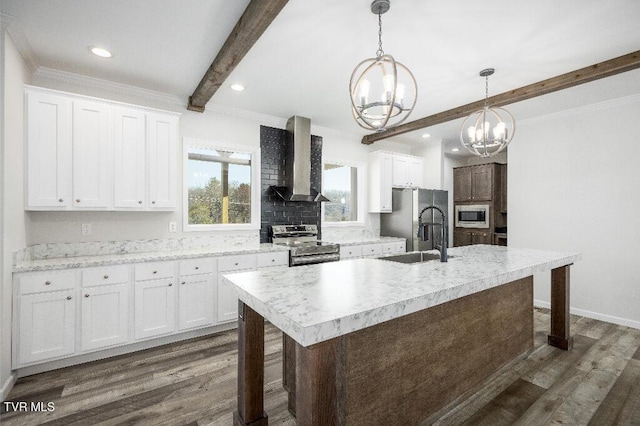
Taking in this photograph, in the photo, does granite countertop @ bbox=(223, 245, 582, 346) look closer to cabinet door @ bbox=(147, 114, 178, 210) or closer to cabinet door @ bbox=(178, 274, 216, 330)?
cabinet door @ bbox=(178, 274, 216, 330)

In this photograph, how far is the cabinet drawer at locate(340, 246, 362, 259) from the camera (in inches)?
175

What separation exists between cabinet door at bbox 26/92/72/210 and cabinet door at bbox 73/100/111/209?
0.06 meters

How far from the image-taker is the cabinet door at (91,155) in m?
2.86

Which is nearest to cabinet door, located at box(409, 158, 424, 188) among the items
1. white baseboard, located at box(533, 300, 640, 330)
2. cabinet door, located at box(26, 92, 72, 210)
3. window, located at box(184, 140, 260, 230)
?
white baseboard, located at box(533, 300, 640, 330)

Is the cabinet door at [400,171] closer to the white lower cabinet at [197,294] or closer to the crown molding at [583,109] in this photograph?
the crown molding at [583,109]

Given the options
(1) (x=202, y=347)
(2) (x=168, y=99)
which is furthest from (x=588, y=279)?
(2) (x=168, y=99)

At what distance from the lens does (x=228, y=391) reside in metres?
2.30

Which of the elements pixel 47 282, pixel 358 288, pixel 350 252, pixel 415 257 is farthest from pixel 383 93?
pixel 47 282

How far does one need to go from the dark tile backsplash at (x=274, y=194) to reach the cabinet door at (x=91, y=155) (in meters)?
1.90

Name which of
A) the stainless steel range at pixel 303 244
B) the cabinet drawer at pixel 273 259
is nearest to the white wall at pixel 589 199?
the stainless steel range at pixel 303 244

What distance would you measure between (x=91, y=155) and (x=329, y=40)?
251 cm

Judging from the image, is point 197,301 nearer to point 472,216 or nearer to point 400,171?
point 400,171

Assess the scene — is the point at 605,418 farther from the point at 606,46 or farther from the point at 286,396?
the point at 606,46

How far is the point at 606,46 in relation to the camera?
259cm
